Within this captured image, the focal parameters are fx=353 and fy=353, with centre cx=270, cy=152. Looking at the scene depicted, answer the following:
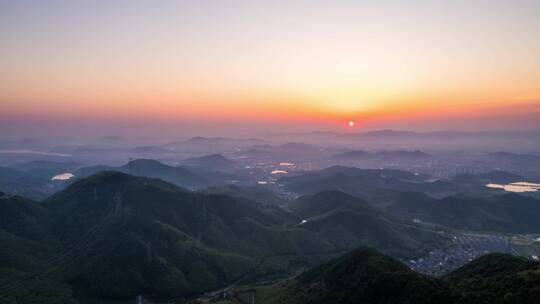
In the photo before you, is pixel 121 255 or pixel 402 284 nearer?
pixel 402 284

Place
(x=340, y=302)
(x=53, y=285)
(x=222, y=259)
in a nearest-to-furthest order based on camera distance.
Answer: (x=340, y=302), (x=53, y=285), (x=222, y=259)

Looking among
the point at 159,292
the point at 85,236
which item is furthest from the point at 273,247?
the point at 85,236

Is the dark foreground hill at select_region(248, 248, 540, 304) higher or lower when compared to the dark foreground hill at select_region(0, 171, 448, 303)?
higher

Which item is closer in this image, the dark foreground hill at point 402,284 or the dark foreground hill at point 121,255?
the dark foreground hill at point 402,284

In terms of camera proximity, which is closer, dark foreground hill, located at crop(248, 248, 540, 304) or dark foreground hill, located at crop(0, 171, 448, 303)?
dark foreground hill, located at crop(248, 248, 540, 304)

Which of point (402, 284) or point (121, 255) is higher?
point (402, 284)

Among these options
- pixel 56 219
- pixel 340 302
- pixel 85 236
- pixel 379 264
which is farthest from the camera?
pixel 56 219

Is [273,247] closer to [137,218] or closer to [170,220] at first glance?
[170,220]

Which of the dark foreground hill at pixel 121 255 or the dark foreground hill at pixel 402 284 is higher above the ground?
the dark foreground hill at pixel 402 284
